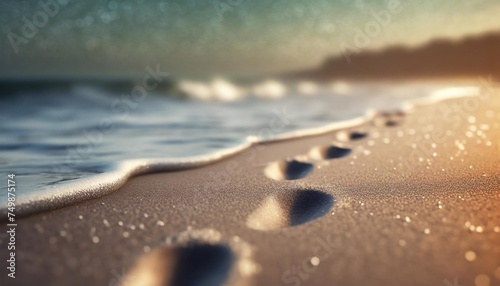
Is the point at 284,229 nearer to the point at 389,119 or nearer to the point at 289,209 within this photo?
the point at 289,209

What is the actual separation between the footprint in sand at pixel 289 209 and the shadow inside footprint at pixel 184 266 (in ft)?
0.71

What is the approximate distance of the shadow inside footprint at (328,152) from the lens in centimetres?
255

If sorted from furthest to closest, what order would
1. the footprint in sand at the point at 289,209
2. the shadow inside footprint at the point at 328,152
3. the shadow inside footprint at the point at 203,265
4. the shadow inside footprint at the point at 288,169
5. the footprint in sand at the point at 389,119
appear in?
1. the footprint in sand at the point at 389,119
2. the shadow inside footprint at the point at 328,152
3. the shadow inside footprint at the point at 288,169
4. the footprint in sand at the point at 289,209
5. the shadow inside footprint at the point at 203,265

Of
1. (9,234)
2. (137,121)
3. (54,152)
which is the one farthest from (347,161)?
(137,121)

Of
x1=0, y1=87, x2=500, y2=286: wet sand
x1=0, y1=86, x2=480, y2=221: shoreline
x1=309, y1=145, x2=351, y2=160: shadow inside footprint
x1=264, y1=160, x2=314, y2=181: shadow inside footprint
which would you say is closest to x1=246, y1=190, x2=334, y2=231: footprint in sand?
x1=0, y1=87, x2=500, y2=286: wet sand

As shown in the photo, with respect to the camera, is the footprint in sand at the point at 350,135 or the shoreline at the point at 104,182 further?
the footprint in sand at the point at 350,135

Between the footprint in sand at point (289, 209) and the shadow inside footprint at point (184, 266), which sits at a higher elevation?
the footprint in sand at point (289, 209)

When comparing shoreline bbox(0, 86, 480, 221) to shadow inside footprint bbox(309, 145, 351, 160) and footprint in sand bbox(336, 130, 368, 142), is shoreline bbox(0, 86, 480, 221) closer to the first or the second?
shadow inside footprint bbox(309, 145, 351, 160)

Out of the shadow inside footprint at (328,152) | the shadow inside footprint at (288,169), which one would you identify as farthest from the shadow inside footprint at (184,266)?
the shadow inside footprint at (328,152)

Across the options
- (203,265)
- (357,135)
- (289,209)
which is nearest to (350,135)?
(357,135)

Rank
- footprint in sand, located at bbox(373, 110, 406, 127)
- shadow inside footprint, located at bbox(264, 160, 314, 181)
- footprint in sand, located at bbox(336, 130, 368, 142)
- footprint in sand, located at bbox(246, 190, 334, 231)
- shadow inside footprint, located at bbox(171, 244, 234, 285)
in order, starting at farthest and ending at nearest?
footprint in sand, located at bbox(373, 110, 406, 127) < footprint in sand, located at bbox(336, 130, 368, 142) < shadow inside footprint, located at bbox(264, 160, 314, 181) < footprint in sand, located at bbox(246, 190, 334, 231) < shadow inside footprint, located at bbox(171, 244, 234, 285)

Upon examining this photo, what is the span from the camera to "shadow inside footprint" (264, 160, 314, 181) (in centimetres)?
210

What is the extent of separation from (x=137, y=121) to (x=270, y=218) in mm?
3424

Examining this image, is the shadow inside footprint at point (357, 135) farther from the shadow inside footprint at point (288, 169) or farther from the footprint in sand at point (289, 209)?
the footprint in sand at point (289, 209)
